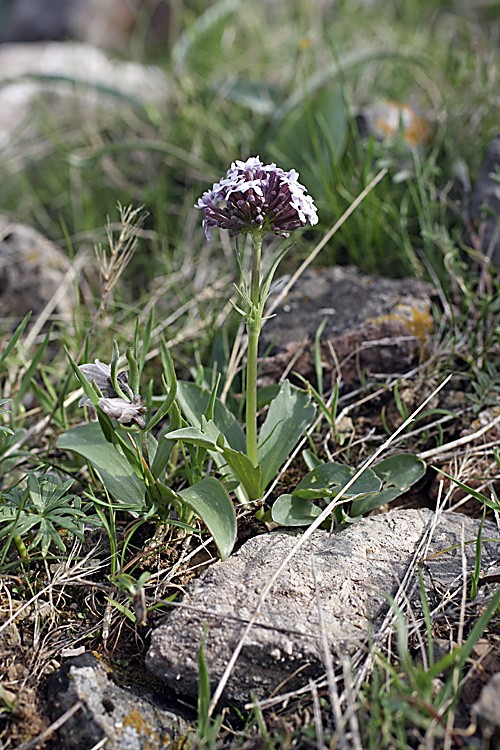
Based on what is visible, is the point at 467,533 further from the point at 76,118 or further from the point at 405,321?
the point at 76,118

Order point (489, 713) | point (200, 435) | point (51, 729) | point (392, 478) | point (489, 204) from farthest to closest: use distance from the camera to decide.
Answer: point (489, 204) < point (392, 478) < point (200, 435) < point (51, 729) < point (489, 713)

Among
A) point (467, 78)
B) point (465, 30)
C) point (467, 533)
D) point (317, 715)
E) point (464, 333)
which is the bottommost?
point (467, 533)

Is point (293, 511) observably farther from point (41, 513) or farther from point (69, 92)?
point (69, 92)

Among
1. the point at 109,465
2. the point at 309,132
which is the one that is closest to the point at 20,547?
the point at 109,465

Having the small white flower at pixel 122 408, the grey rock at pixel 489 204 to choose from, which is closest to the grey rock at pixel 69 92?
the grey rock at pixel 489 204

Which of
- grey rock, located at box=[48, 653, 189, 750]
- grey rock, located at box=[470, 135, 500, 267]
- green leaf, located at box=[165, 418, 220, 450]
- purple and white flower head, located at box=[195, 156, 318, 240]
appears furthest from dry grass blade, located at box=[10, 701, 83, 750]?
grey rock, located at box=[470, 135, 500, 267]

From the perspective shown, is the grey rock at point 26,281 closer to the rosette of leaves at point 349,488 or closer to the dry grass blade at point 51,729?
the rosette of leaves at point 349,488

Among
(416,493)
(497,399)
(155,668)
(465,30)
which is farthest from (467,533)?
(465,30)
